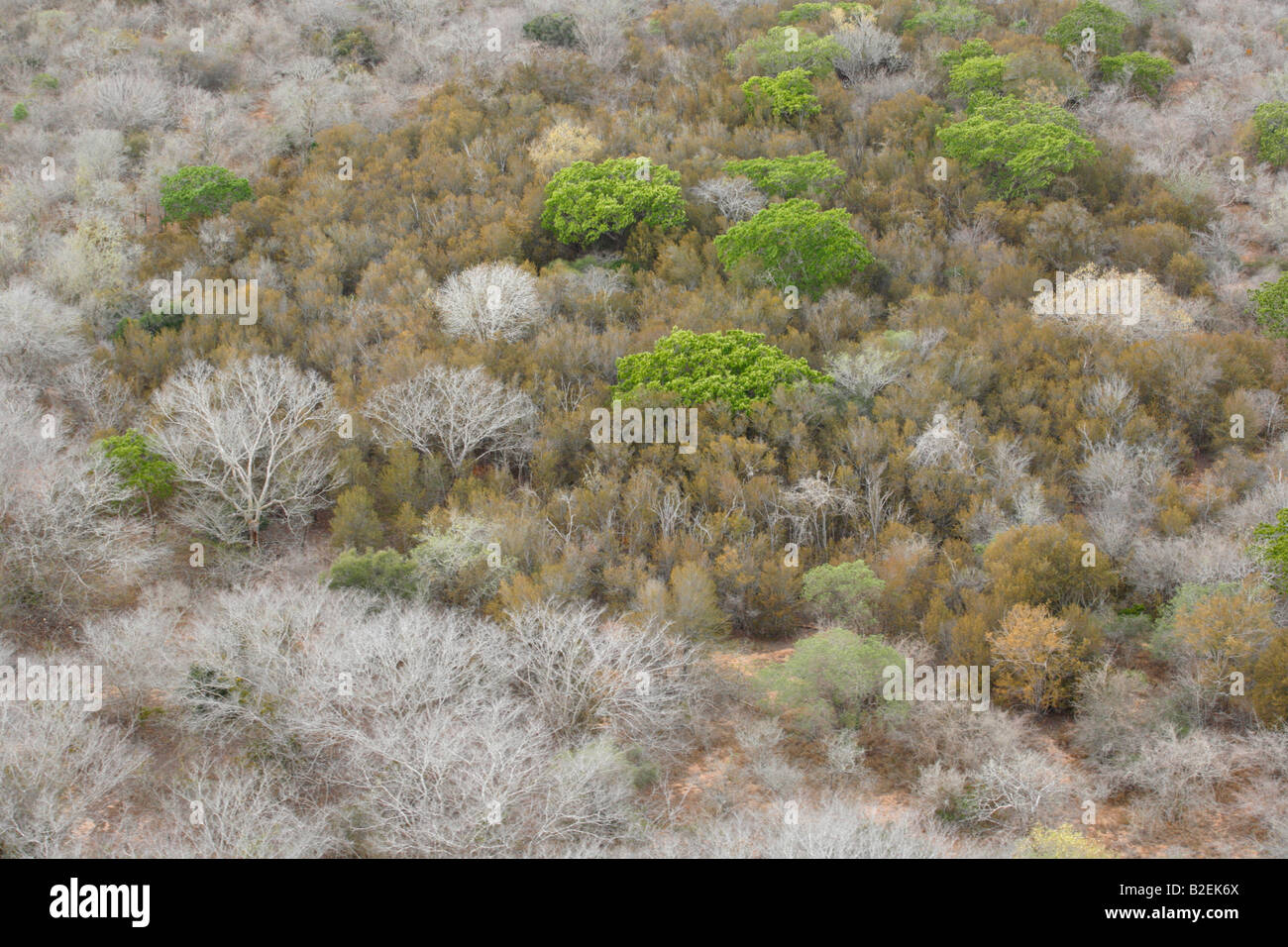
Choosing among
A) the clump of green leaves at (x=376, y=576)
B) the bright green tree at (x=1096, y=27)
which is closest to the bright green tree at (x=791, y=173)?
the bright green tree at (x=1096, y=27)

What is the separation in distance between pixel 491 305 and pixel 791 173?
41.0ft

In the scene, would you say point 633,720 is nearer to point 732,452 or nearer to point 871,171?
point 732,452

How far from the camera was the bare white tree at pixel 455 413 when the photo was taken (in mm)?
27141

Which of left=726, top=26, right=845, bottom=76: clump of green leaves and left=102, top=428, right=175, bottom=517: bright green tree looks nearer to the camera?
left=102, top=428, right=175, bottom=517: bright green tree

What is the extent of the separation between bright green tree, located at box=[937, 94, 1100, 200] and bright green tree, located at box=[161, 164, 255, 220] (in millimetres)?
27673

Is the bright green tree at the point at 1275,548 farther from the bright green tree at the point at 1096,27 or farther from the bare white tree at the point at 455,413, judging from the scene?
the bright green tree at the point at 1096,27

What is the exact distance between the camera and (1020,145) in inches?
1437

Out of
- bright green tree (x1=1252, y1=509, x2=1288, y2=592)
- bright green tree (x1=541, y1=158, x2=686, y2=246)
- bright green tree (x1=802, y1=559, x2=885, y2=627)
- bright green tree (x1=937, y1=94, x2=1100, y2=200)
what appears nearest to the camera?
bright green tree (x1=1252, y1=509, x2=1288, y2=592)

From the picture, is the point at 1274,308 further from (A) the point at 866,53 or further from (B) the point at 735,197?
(A) the point at 866,53

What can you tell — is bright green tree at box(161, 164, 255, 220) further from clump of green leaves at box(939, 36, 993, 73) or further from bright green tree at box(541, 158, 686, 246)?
clump of green leaves at box(939, 36, 993, 73)

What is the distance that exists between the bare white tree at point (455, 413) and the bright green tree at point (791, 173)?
14500mm

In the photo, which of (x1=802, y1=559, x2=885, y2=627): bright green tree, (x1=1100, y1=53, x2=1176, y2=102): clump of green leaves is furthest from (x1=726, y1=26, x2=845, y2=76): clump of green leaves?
(x1=802, y1=559, x2=885, y2=627): bright green tree

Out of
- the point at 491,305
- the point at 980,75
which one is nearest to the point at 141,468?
the point at 491,305

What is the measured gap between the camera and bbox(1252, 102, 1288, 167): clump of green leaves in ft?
122
